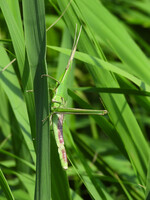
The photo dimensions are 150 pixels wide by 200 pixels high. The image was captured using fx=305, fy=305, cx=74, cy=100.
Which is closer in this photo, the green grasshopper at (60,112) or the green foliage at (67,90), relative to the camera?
the green foliage at (67,90)

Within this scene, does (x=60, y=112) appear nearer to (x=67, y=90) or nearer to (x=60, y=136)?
(x=60, y=136)

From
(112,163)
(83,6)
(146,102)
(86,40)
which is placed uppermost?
(83,6)

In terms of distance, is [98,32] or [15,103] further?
[98,32]

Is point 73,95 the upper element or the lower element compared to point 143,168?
upper

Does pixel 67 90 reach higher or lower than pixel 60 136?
higher

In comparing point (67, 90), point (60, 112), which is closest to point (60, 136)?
point (60, 112)

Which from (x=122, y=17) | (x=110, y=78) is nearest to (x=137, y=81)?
(x=110, y=78)

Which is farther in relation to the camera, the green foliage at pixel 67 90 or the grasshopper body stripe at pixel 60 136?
the grasshopper body stripe at pixel 60 136

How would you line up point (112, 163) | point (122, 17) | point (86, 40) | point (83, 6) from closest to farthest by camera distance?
point (86, 40) → point (83, 6) → point (112, 163) → point (122, 17)

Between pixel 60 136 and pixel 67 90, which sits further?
pixel 67 90

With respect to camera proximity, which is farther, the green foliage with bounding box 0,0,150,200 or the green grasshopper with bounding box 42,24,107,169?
the green grasshopper with bounding box 42,24,107,169

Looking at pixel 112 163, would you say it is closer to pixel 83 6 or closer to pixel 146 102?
pixel 146 102
